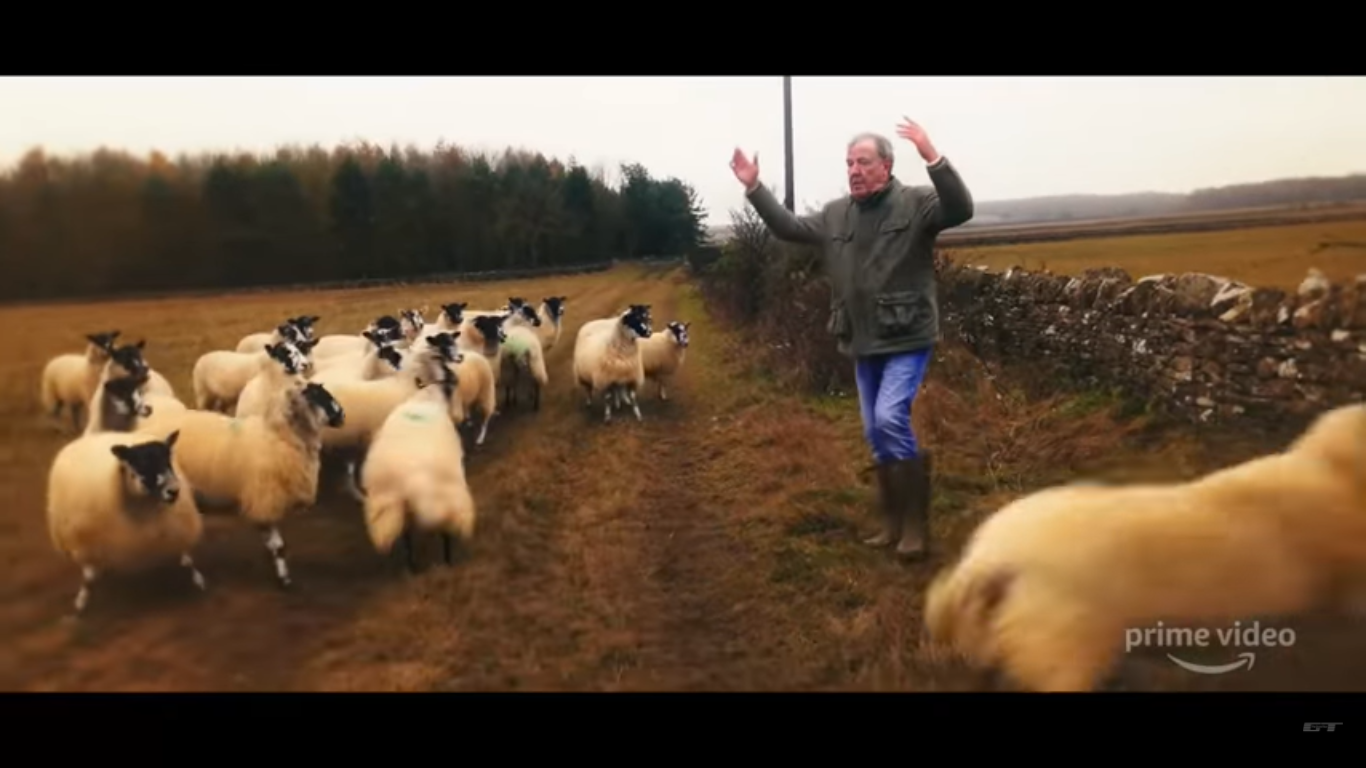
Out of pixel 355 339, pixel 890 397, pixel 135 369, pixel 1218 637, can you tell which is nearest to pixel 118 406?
pixel 135 369

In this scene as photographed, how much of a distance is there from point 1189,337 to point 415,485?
2.37 metres

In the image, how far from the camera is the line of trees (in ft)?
9.16

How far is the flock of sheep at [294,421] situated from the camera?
2738 millimetres

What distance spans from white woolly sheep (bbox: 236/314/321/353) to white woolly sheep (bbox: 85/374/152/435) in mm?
312

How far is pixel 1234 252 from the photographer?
2814 millimetres

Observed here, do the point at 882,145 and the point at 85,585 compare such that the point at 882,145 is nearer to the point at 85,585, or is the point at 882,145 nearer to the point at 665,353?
the point at 665,353

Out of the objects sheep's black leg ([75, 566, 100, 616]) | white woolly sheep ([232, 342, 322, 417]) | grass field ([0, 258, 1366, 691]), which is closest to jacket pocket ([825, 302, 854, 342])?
grass field ([0, 258, 1366, 691])

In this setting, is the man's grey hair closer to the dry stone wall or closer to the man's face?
the man's face

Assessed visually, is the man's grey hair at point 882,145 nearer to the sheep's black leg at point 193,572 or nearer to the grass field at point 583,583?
the grass field at point 583,583

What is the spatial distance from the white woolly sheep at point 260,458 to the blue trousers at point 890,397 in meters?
1.61
